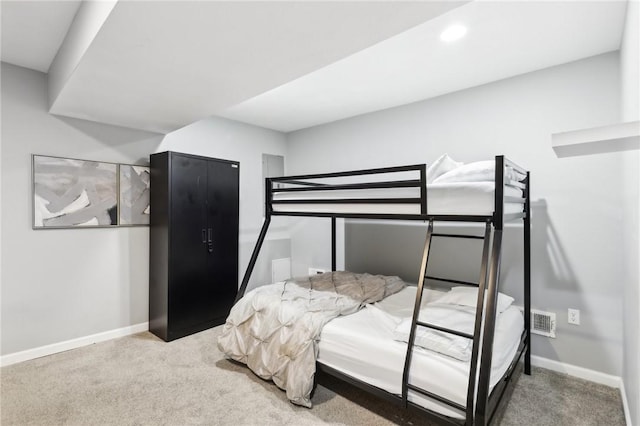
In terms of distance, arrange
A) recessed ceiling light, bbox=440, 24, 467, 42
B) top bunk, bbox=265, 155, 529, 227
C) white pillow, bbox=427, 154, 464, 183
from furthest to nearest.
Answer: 1. white pillow, bbox=427, 154, 464, 183
2. recessed ceiling light, bbox=440, 24, 467, 42
3. top bunk, bbox=265, 155, 529, 227

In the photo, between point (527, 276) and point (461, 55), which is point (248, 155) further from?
point (527, 276)

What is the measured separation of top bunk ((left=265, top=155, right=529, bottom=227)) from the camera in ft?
5.98

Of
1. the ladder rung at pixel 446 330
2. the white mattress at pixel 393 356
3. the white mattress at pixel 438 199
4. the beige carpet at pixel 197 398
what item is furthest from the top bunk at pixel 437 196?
the beige carpet at pixel 197 398

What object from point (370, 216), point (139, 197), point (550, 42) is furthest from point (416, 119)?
point (139, 197)

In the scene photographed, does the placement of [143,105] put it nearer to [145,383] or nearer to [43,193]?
[43,193]

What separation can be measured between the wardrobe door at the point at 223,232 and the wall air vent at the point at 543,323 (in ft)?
9.65

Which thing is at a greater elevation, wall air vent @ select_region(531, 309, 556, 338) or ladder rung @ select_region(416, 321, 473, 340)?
ladder rung @ select_region(416, 321, 473, 340)

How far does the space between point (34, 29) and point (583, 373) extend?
475cm

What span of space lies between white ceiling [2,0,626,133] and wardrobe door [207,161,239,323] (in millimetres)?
719

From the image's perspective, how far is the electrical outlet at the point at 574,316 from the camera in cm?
255

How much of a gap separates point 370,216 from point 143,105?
2.11 meters

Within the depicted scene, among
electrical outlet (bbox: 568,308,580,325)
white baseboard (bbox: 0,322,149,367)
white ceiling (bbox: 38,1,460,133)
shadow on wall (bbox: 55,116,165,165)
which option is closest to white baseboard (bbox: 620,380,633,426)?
electrical outlet (bbox: 568,308,580,325)

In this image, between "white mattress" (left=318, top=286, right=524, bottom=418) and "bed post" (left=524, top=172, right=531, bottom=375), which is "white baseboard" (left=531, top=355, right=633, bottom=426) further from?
"white mattress" (left=318, top=286, right=524, bottom=418)

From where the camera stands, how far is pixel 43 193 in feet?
9.12
